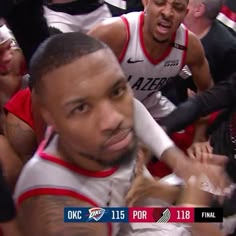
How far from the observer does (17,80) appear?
136cm

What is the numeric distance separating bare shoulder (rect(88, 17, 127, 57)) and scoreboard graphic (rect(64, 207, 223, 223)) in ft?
1.96

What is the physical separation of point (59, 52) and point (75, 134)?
0.12 metres

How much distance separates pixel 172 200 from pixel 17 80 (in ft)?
2.18

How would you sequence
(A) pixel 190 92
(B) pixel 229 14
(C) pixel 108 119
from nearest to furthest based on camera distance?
(C) pixel 108 119 → (A) pixel 190 92 → (B) pixel 229 14

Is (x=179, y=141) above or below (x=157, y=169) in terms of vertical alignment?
below

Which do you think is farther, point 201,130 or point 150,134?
point 201,130

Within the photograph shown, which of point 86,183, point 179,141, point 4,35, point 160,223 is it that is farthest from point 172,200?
point 4,35

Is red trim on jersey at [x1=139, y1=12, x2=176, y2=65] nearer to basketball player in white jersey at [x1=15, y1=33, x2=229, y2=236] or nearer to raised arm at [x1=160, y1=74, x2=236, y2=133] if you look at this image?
raised arm at [x1=160, y1=74, x2=236, y2=133]

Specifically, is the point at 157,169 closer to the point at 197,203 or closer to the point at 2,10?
the point at 197,203

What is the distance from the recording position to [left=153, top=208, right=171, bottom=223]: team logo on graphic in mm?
786

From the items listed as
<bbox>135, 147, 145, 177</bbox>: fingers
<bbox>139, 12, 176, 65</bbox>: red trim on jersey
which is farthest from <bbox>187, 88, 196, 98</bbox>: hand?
<bbox>135, 147, 145, 177</bbox>: fingers

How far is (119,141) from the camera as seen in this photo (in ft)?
2.41

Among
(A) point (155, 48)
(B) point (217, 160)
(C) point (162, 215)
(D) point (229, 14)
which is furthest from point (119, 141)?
(D) point (229, 14)

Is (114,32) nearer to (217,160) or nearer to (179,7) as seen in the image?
(179,7)
